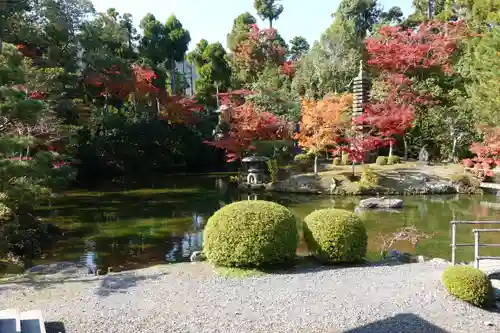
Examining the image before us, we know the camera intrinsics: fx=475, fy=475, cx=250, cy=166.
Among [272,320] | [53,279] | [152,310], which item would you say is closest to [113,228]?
[53,279]

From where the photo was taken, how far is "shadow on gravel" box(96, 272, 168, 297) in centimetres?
648

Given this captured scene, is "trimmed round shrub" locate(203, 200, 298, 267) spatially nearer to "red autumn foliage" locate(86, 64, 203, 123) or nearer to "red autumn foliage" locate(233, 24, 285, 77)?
"red autumn foliage" locate(86, 64, 203, 123)

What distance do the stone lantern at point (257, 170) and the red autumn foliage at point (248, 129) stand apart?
49.8 inches

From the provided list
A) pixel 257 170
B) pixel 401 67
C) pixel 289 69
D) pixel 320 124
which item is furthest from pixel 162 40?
pixel 401 67

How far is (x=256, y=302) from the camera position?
6.02 meters

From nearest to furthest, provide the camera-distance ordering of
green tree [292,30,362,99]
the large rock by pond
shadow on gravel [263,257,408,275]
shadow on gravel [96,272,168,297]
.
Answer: shadow on gravel [96,272,168,297]
shadow on gravel [263,257,408,275]
the large rock by pond
green tree [292,30,362,99]

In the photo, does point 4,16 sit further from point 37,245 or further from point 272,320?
point 272,320

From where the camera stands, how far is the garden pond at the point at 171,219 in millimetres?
10180

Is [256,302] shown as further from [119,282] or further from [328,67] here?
[328,67]

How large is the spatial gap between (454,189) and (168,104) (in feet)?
48.7

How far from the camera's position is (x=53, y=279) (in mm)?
7137

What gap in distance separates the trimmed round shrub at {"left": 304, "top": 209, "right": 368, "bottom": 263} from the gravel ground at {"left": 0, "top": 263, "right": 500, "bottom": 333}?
12.2 inches

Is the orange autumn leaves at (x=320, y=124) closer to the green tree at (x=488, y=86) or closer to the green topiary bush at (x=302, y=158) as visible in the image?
the green topiary bush at (x=302, y=158)

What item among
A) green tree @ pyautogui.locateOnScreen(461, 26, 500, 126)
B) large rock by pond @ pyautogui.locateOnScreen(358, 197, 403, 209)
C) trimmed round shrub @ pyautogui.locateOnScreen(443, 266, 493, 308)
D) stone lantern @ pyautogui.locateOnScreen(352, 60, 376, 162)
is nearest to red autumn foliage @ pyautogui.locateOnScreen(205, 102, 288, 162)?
stone lantern @ pyautogui.locateOnScreen(352, 60, 376, 162)
